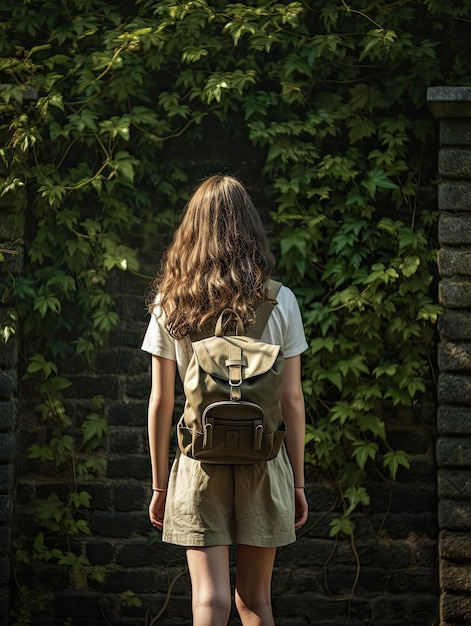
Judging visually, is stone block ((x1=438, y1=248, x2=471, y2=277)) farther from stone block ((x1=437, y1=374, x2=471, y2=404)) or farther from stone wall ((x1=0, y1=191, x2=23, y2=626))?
stone wall ((x1=0, y1=191, x2=23, y2=626))

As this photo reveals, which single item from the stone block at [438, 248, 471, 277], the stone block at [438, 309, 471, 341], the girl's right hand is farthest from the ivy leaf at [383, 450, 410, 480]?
the girl's right hand

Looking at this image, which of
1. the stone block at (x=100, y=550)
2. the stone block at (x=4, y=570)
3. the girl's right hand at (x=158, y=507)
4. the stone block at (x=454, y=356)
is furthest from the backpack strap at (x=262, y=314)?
the stone block at (x=4, y=570)

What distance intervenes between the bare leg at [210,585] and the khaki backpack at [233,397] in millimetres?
311

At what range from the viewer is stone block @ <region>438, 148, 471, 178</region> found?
4.23m

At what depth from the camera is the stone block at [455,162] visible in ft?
13.9

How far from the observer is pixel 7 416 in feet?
14.1

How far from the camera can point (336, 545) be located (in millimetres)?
4363

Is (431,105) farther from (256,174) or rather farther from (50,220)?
(50,220)

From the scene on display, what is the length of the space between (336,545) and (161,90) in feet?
8.48

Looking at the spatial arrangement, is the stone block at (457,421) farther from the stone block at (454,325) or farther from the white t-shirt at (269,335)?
→ the white t-shirt at (269,335)

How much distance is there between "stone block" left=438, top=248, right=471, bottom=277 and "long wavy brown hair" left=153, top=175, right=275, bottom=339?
157 centimetres

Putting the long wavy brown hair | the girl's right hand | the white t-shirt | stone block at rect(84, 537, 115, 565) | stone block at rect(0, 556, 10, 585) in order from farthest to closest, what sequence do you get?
stone block at rect(84, 537, 115, 565) → stone block at rect(0, 556, 10, 585) → the girl's right hand → the white t-shirt → the long wavy brown hair

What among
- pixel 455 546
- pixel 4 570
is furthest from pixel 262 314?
pixel 4 570

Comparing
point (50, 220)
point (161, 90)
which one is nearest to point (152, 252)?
point (50, 220)
